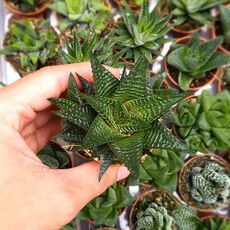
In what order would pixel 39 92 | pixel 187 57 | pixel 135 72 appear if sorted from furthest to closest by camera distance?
Result: 1. pixel 187 57
2. pixel 39 92
3. pixel 135 72

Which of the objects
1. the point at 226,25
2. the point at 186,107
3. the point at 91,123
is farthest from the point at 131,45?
the point at 91,123

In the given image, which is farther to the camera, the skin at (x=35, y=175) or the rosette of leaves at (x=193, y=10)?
the rosette of leaves at (x=193, y=10)

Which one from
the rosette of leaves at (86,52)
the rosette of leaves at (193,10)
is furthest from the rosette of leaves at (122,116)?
the rosette of leaves at (193,10)

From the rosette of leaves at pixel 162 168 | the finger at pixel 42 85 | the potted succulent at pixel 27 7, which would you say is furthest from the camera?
the potted succulent at pixel 27 7

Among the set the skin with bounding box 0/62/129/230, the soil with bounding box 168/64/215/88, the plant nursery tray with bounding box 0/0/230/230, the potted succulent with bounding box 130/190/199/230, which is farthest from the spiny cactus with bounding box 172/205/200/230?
the soil with bounding box 168/64/215/88

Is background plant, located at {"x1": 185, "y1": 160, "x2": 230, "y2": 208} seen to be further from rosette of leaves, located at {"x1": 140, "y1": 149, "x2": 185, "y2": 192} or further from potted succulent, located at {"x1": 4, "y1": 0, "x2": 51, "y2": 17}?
potted succulent, located at {"x1": 4, "y1": 0, "x2": 51, "y2": 17}

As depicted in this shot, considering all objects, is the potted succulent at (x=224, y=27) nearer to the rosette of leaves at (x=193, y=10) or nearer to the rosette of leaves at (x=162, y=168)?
the rosette of leaves at (x=193, y=10)

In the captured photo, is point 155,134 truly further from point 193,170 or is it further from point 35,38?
point 35,38

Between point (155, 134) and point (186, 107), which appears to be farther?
point (186, 107)
